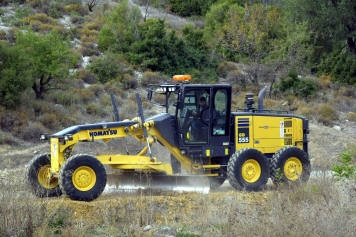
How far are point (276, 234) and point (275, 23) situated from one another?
89.4ft

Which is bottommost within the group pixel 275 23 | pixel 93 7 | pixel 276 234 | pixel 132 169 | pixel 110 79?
pixel 276 234

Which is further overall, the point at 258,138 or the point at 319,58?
the point at 319,58

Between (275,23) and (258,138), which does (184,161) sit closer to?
(258,138)

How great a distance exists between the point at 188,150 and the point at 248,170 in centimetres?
144

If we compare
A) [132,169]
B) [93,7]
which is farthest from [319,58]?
[132,169]

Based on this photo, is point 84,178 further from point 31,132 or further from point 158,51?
point 158,51

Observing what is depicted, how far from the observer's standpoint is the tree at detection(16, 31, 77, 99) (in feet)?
81.4

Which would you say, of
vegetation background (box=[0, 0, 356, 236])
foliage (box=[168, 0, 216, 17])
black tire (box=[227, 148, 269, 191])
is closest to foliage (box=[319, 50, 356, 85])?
vegetation background (box=[0, 0, 356, 236])

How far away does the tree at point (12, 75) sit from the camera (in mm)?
22797

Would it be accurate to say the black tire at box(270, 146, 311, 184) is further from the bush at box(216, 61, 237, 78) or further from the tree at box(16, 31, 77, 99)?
the bush at box(216, 61, 237, 78)

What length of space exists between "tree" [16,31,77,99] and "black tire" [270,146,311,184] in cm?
1333

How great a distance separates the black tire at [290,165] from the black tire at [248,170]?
0.35 m

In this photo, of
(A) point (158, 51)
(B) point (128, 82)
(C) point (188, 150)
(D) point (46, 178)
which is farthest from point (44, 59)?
(D) point (46, 178)

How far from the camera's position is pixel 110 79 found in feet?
98.4
